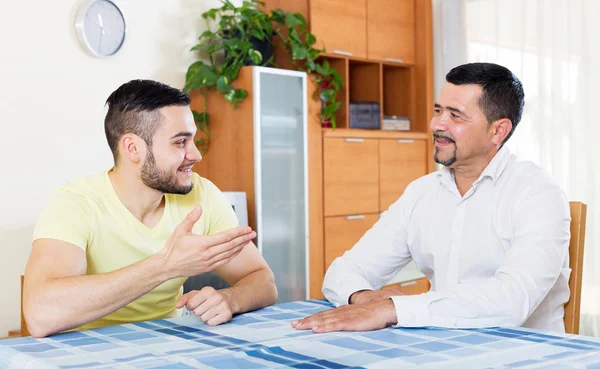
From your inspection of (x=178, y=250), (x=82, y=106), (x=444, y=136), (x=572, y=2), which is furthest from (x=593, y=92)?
(x=178, y=250)

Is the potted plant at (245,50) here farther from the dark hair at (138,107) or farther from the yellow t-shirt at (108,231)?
the yellow t-shirt at (108,231)

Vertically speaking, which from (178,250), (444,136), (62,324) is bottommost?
(62,324)

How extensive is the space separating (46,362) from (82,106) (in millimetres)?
2600

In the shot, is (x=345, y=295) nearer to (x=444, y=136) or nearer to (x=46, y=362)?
(x=444, y=136)

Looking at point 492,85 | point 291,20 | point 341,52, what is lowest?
point 492,85

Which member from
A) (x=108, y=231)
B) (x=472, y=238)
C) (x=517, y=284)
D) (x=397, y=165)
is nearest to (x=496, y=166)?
(x=472, y=238)

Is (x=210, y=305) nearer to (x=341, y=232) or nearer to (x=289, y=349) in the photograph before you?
(x=289, y=349)

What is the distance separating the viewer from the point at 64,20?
11.9 ft

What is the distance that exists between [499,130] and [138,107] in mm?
1102

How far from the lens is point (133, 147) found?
213cm

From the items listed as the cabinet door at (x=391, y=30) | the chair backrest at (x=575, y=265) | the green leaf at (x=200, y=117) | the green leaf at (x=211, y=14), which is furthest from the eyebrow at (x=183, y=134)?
the cabinet door at (x=391, y=30)

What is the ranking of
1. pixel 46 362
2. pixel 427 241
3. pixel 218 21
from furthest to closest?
pixel 218 21
pixel 427 241
pixel 46 362

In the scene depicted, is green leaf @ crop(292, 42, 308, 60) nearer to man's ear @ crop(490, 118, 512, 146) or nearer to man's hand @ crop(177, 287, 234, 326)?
man's ear @ crop(490, 118, 512, 146)

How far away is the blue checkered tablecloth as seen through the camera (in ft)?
4.19
